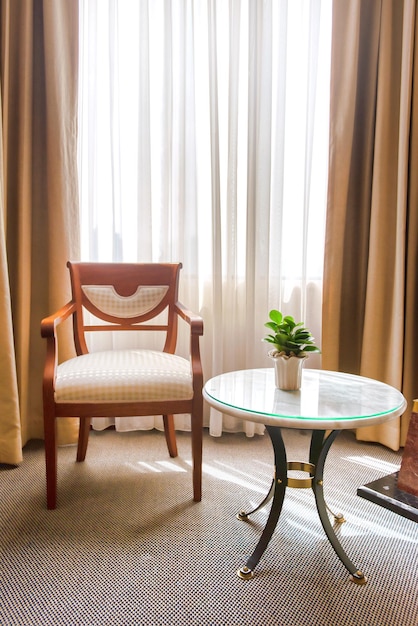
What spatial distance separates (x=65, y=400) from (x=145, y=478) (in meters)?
0.59

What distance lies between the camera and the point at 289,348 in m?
1.54

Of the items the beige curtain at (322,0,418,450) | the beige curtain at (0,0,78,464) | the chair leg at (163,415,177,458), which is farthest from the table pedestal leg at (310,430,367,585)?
the beige curtain at (0,0,78,464)

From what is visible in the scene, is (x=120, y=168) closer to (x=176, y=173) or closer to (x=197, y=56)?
(x=176, y=173)

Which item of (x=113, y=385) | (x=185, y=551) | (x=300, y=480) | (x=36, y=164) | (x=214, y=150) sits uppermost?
(x=214, y=150)

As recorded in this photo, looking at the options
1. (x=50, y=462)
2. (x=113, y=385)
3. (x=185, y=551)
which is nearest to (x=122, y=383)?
(x=113, y=385)

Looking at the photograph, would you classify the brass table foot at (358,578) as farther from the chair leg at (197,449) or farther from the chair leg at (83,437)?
the chair leg at (83,437)

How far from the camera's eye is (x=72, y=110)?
2406mm

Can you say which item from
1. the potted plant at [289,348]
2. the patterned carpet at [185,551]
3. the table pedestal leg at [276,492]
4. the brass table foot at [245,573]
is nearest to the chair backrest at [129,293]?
the patterned carpet at [185,551]

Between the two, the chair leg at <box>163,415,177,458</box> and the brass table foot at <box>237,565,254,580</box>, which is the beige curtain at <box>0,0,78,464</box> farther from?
the brass table foot at <box>237,565,254,580</box>

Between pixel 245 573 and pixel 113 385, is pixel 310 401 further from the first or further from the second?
pixel 113 385

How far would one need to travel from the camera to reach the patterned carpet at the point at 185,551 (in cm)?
128

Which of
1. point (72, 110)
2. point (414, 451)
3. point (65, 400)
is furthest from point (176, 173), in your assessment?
point (414, 451)

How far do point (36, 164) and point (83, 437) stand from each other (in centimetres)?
139

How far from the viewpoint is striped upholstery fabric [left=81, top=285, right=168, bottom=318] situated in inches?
89.0
